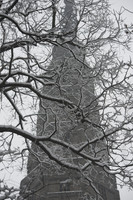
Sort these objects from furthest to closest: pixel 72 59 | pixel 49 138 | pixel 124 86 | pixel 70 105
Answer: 1. pixel 72 59
2. pixel 124 86
3. pixel 70 105
4. pixel 49 138

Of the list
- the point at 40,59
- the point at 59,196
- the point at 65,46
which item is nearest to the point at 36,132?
the point at 40,59

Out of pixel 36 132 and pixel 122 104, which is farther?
pixel 36 132

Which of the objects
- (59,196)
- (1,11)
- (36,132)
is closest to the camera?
(1,11)

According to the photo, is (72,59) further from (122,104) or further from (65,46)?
(122,104)

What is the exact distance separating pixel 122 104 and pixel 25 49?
118 inches

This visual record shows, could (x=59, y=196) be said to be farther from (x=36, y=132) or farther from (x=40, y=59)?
(x=40, y=59)

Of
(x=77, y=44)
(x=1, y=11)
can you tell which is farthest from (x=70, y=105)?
(x=1, y=11)

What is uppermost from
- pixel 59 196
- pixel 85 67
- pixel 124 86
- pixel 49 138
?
pixel 85 67

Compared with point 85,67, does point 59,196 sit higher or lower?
lower

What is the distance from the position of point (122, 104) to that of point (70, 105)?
4.08ft

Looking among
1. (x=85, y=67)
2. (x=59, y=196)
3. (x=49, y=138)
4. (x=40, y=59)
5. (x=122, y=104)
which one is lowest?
(x=59, y=196)

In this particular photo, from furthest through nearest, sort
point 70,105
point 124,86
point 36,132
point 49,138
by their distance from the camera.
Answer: point 36,132 → point 124,86 → point 70,105 → point 49,138

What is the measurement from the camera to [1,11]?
16.7 ft

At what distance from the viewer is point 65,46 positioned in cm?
628
